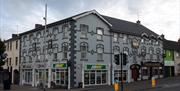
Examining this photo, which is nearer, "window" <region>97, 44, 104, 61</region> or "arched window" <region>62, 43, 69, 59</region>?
"arched window" <region>62, 43, 69, 59</region>

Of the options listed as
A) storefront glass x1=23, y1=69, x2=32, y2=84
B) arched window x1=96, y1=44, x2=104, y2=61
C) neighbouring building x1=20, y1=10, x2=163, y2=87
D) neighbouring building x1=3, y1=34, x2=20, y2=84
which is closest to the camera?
neighbouring building x1=20, y1=10, x2=163, y2=87

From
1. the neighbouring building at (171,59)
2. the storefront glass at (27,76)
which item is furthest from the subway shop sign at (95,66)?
the neighbouring building at (171,59)

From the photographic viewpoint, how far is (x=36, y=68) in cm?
4162

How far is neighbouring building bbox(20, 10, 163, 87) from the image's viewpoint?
35125 millimetres

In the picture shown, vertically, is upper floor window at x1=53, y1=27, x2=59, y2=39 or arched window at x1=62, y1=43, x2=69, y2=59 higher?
upper floor window at x1=53, y1=27, x2=59, y2=39

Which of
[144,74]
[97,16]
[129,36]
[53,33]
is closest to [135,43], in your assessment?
[129,36]

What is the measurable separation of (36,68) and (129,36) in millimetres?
15506

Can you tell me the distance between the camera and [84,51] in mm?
35844

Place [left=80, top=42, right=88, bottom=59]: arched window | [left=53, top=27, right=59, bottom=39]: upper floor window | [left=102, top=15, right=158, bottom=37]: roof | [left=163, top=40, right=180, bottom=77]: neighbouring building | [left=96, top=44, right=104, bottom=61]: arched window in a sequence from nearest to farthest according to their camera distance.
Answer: [left=80, top=42, right=88, bottom=59]: arched window < [left=96, top=44, right=104, bottom=61]: arched window < [left=53, top=27, right=59, bottom=39]: upper floor window < [left=102, top=15, right=158, bottom=37]: roof < [left=163, top=40, right=180, bottom=77]: neighbouring building

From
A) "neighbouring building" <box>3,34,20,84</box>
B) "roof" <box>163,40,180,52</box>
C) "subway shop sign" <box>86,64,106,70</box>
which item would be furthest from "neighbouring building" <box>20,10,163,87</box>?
"roof" <box>163,40,180,52</box>

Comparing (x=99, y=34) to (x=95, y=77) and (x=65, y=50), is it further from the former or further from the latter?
(x=95, y=77)

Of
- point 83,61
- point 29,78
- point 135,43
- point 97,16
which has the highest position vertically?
point 97,16

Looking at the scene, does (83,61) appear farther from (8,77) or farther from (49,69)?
(8,77)

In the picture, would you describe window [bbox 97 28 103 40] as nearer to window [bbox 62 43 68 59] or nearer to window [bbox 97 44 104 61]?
window [bbox 97 44 104 61]
